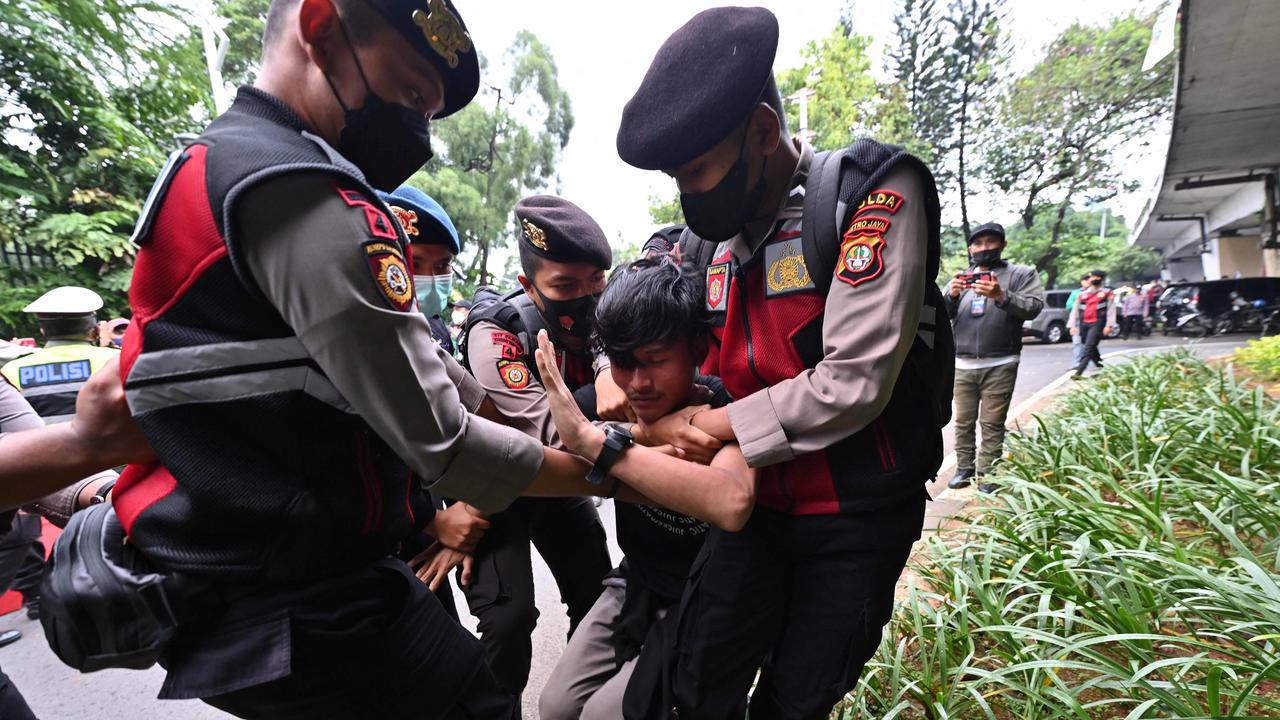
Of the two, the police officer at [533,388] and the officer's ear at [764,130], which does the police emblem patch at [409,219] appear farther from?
the officer's ear at [764,130]

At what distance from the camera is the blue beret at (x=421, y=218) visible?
207cm

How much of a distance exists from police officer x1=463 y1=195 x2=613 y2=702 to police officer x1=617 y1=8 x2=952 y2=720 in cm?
65

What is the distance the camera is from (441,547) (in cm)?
191

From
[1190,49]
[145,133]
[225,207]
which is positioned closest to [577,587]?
[225,207]

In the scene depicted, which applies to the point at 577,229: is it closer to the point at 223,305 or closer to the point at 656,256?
the point at 656,256

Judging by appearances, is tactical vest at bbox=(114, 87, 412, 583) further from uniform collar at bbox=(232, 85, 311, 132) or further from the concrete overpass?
the concrete overpass

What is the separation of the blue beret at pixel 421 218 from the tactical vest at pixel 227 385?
1.02 metres

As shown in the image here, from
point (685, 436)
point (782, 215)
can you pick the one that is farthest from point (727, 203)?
point (685, 436)

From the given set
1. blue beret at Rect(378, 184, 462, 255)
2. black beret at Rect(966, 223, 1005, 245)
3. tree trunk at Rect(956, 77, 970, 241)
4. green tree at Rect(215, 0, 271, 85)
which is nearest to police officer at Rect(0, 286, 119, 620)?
blue beret at Rect(378, 184, 462, 255)

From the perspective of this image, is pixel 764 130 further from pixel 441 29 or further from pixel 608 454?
pixel 608 454

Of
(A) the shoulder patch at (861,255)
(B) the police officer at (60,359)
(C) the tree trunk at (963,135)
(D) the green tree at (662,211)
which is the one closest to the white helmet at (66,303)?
(B) the police officer at (60,359)

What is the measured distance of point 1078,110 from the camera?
16.4 meters

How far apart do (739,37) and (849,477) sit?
3.27 ft

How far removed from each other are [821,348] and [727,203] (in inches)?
15.8
